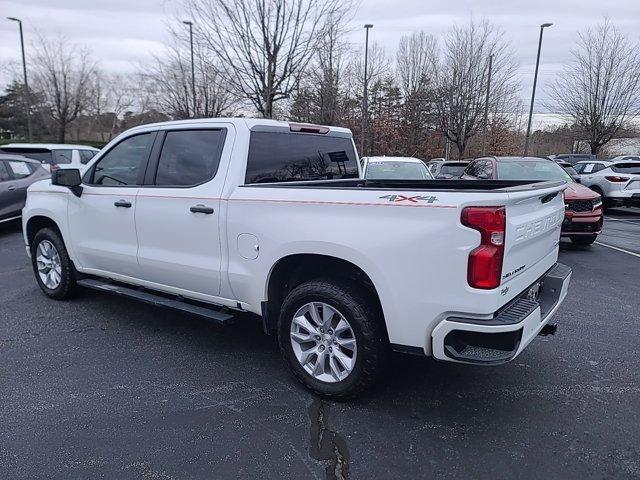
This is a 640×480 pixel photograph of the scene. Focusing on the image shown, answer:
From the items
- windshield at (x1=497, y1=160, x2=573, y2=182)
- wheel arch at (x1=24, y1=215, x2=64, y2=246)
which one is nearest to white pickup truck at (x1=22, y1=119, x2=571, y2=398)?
wheel arch at (x1=24, y1=215, x2=64, y2=246)

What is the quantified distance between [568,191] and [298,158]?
20.0 ft

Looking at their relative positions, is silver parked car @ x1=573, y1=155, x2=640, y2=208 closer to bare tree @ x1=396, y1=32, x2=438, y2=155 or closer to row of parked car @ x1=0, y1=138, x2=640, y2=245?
row of parked car @ x1=0, y1=138, x2=640, y2=245

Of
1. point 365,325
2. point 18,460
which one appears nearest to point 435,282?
point 365,325

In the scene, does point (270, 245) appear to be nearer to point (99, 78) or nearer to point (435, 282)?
point (435, 282)

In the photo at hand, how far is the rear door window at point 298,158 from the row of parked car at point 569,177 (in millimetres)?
1399

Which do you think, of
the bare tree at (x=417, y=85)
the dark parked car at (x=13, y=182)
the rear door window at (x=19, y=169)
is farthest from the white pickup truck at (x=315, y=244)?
the bare tree at (x=417, y=85)

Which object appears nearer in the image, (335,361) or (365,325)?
(365,325)

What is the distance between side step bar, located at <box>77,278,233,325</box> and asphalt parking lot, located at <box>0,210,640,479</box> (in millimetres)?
385

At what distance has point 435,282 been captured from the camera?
108 inches

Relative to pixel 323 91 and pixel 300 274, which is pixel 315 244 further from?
pixel 323 91

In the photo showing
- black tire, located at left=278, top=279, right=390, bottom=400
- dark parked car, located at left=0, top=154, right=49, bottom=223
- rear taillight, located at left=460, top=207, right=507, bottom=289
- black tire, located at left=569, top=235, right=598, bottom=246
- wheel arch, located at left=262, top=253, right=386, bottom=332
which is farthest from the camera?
dark parked car, located at left=0, top=154, right=49, bottom=223

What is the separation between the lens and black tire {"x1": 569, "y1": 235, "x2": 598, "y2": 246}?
870cm

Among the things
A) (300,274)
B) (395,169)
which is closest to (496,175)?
(395,169)

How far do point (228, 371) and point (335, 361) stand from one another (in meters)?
0.98
